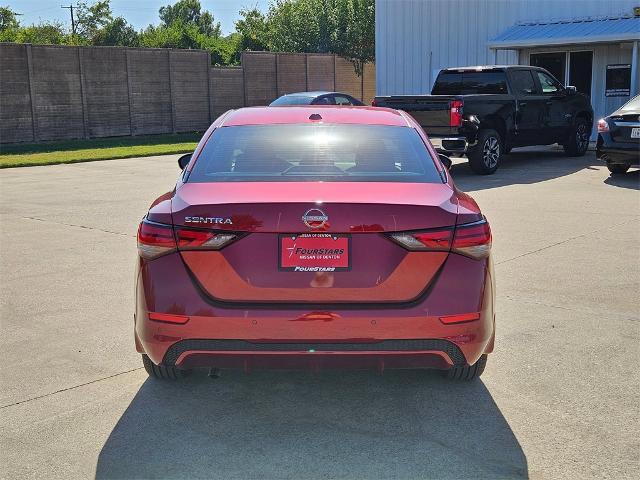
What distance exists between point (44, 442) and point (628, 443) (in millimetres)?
2736

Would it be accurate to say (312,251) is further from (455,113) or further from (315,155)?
(455,113)

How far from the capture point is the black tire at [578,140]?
669 inches

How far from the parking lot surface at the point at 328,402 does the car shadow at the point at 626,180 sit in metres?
6.08

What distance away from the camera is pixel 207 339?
3.58m

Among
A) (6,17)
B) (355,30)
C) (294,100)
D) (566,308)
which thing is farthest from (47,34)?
(566,308)

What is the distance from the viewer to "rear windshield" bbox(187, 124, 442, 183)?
4090mm

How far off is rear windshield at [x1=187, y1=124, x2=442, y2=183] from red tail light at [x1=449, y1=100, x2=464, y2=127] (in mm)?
9143

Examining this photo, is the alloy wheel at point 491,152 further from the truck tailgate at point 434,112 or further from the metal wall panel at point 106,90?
the metal wall panel at point 106,90

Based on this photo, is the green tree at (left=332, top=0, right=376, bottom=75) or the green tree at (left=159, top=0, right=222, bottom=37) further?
the green tree at (left=159, top=0, right=222, bottom=37)

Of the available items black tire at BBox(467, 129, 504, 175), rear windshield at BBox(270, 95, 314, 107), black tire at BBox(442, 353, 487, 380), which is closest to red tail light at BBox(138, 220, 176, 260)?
black tire at BBox(442, 353, 487, 380)

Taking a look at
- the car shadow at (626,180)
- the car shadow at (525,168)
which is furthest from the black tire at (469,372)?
the car shadow at (626,180)

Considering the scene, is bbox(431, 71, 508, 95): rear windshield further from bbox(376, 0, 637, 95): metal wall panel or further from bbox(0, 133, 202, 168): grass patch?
bbox(0, 133, 202, 168): grass patch

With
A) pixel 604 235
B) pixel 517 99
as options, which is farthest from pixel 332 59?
pixel 604 235

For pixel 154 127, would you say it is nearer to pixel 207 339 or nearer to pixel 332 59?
pixel 332 59
